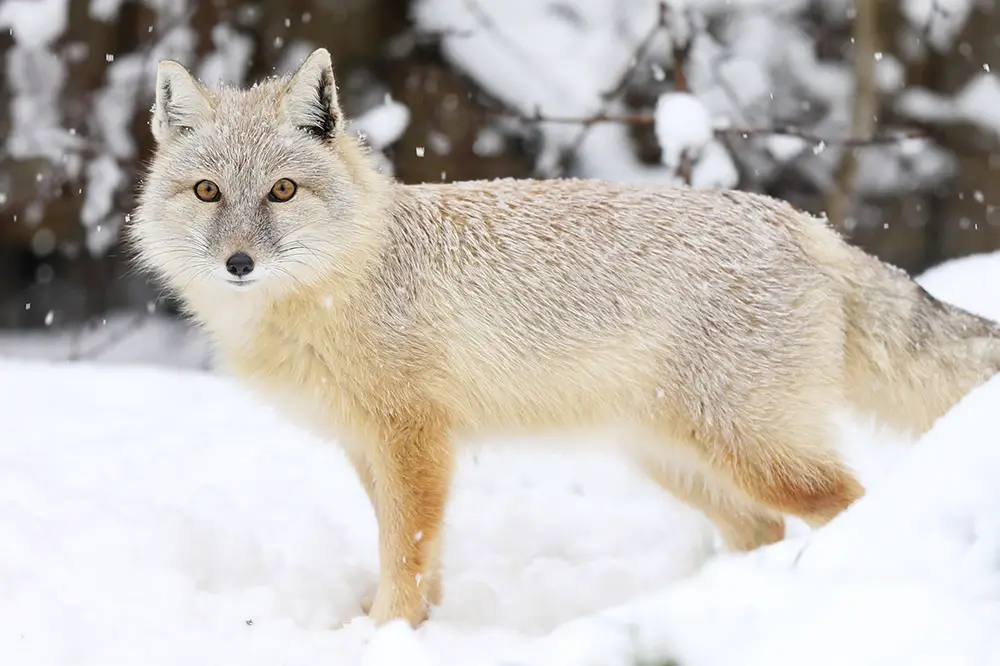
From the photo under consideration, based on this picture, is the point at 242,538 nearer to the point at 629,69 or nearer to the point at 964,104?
the point at 629,69

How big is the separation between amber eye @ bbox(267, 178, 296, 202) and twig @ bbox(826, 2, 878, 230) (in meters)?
5.18

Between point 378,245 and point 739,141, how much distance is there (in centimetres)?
540

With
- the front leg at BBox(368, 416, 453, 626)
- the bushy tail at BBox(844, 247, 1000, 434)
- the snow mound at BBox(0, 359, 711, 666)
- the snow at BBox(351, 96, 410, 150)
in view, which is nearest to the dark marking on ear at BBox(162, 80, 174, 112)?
the front leg at BBox(368, 416, 453, 626)

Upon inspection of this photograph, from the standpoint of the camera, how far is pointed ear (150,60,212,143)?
3.85 metres

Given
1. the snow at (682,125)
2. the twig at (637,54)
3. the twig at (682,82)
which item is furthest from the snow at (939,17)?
the snow at (682,125)

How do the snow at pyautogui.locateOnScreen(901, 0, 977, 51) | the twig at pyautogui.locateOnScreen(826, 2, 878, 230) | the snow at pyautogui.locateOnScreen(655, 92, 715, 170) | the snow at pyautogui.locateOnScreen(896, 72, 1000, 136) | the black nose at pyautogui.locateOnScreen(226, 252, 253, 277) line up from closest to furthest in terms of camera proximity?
the black nose at pyautogui.locateOnScreen(226, 252, 253, 277) < the snow at pyautogui.locateOnScreen(655, 92, 715, 170) < the snow at pyautogui.locateOnScreen(901, 0, 977, 51) < the twig at pyautogui.locateOnScreen(826, 2, 878, 230) < the snow at pyautogui.locateOnScreen(896, 72, 1000, 136)

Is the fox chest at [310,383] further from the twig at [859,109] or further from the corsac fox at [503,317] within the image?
the twig at [859,109]

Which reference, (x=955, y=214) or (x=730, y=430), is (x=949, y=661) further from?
(x=955, y=214)

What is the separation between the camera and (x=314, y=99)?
386 cm

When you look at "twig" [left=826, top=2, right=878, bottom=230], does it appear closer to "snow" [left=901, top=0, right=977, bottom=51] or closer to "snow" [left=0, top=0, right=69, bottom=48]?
"snow" [left=901, top=0, right=977, bottom=51]

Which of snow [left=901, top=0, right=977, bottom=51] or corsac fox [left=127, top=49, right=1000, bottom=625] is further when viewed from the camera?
snow [left=901, top=0, right=977, bottom=51]

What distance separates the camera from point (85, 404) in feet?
19.2

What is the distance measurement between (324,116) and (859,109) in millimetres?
5743

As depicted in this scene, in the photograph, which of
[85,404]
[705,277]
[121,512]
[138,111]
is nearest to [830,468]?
[705,277]
